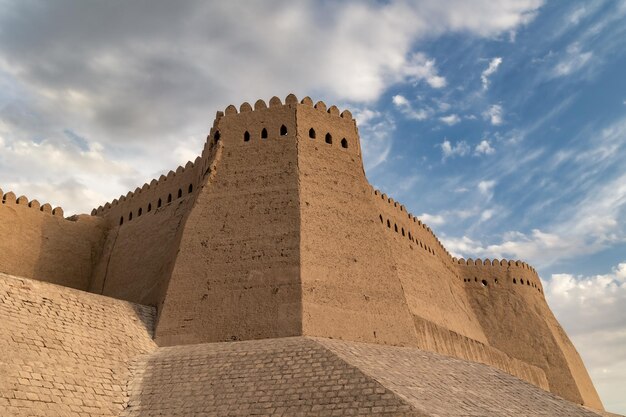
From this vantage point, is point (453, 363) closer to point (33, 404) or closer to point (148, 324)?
point (148, 324)

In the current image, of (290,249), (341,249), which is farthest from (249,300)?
(341,249)

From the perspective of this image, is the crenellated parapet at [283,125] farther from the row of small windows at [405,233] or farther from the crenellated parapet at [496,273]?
the crenellated parapet at [496,273]

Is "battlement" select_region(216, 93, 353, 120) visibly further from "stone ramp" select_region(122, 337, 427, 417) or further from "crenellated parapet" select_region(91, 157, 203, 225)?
"stone ramp" select_region(122, 337, 427, 417)

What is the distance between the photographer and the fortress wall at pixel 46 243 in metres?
17.9

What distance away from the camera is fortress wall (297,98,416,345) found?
42.7 ft

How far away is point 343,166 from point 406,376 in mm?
7141

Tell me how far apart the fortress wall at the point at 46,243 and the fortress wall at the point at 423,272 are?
1045cm

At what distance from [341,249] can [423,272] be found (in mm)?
6800

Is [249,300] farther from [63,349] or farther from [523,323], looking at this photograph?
[523,323]

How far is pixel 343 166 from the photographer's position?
53.4 feet

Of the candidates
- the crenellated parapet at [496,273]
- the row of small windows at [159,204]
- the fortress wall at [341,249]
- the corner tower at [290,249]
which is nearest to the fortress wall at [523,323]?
the crenellated parapet at [496,273]

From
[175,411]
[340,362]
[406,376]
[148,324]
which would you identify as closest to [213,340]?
[148,324]

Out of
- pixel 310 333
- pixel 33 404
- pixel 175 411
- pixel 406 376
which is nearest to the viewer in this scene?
pixel 33 404

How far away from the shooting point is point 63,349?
10.8 m
